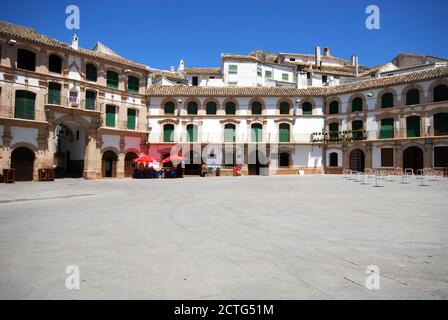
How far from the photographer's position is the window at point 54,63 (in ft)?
80.8

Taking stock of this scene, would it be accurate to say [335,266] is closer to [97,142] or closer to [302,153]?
[97,142]

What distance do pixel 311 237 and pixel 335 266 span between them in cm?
166

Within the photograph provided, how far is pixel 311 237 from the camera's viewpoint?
5.82 meters

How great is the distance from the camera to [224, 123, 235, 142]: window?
34.4 metres

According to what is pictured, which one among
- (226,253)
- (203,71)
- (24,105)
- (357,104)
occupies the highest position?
(203,71)

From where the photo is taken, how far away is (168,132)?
3362cm

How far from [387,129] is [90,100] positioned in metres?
29.5

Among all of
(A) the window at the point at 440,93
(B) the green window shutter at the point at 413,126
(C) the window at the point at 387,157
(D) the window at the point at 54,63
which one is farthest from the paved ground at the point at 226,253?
(A) the window at the point at 440,93

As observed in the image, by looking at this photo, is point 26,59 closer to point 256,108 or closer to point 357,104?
point 256,108

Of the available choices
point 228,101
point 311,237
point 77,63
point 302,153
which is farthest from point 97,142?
point 311,237

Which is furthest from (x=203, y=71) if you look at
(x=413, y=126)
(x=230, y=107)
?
(x=413, y=126)

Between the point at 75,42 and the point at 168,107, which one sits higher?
the point at 75,42

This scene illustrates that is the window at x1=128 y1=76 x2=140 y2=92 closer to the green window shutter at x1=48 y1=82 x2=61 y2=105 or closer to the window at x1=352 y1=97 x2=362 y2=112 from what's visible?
the green window shutter at x1=48 y1=82 x2=61 y2=105

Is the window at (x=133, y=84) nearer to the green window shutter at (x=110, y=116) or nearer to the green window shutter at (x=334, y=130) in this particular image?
the green window shutter at (x=110, y=116)
